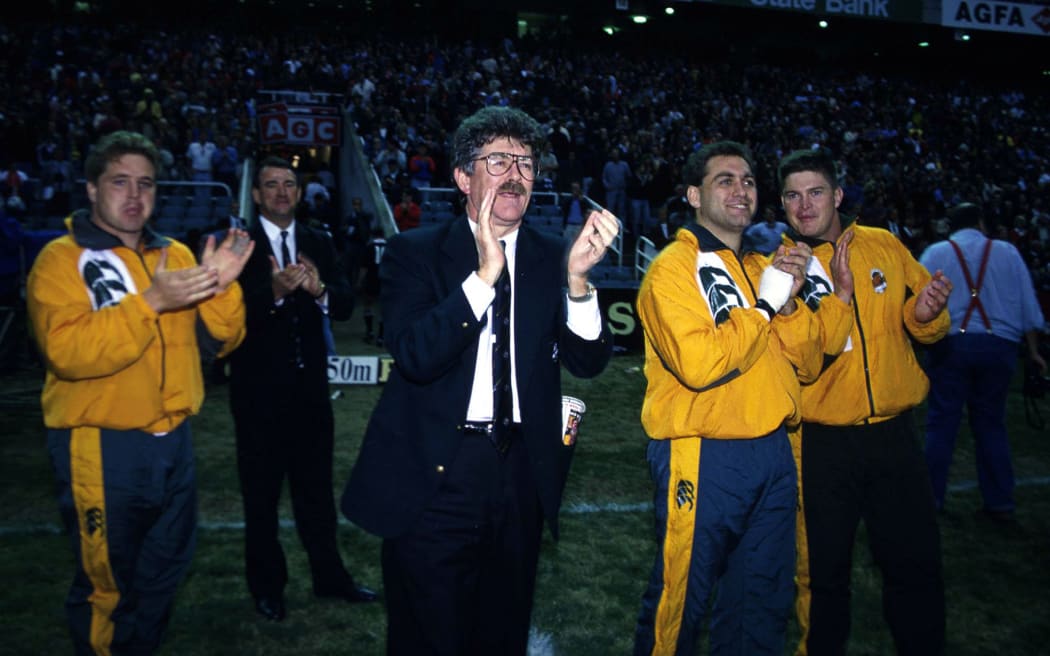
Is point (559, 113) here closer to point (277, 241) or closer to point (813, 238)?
point (277, 241)

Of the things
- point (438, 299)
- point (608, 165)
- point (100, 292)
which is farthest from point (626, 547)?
point (608, 165)

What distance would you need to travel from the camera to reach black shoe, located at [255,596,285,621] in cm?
417

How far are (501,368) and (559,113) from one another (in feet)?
71.8

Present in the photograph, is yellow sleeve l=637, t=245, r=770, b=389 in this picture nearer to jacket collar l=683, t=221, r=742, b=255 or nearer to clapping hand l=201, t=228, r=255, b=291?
jacket collar l=683, t=221, r=742, b=255

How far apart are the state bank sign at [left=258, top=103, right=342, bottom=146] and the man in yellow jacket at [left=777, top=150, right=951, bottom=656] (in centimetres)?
1474

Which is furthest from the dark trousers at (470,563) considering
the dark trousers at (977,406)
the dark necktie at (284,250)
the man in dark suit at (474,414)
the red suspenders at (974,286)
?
the red suspenders at (974,286)

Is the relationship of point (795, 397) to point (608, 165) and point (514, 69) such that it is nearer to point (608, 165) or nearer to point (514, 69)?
point (608, 165)

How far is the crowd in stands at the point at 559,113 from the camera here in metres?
15.9

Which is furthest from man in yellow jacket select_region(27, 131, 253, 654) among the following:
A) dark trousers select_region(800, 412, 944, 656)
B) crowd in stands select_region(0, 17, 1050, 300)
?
crowd in stands select_region(0, 17, 1050, 300)

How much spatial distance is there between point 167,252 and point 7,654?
214 cm

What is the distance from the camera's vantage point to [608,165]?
17.5 meters

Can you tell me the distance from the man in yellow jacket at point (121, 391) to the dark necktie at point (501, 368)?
110 cm

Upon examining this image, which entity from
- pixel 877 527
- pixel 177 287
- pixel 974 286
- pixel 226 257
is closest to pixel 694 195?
pixel 877 527

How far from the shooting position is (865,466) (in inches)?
134
